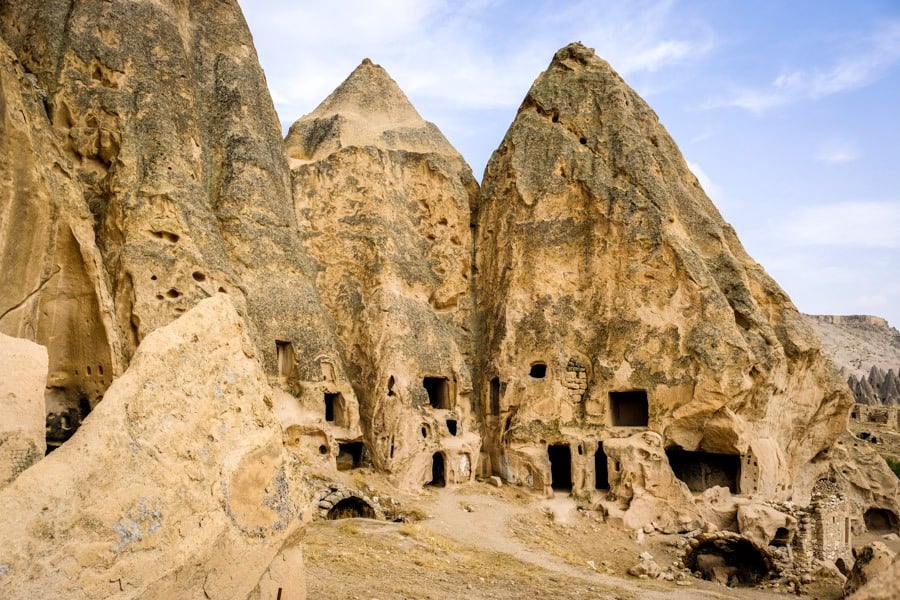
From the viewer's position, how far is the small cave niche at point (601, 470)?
21602mm

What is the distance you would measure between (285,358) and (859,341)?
74690mm

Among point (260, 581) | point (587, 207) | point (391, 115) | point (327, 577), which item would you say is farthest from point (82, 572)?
point (391, 115)

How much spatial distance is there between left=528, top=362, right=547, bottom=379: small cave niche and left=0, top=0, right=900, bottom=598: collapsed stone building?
0.31ft

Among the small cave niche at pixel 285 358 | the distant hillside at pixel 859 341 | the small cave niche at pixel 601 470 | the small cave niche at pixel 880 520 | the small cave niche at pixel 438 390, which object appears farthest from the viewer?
the distant hillside at pixel 859 341

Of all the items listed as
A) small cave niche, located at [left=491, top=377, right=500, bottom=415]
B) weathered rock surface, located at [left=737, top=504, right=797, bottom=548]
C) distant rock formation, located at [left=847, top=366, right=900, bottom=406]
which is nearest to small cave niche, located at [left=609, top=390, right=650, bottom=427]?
small cave niche, located at [left=491, top=377, right=500, bottom=415]

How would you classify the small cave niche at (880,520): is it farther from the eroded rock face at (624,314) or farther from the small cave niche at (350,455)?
the small cave niche at (350,455)

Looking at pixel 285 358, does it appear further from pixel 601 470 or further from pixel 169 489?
pixel 169 489

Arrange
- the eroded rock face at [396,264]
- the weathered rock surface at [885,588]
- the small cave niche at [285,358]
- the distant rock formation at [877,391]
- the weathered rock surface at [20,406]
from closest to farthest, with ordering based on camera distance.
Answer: the weathered rock surface at [885,588] → the weathered rock surface at [20,406] → the small cave niche at [285,358] → the eroded rock face at [396,264] → the distant rock formation at [877,391]

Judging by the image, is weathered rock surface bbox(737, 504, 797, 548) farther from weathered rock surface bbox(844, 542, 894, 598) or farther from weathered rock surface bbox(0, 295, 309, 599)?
weathered rock surface bbox(0, 295, 309, 599)

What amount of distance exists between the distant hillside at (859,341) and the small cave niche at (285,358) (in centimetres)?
6440

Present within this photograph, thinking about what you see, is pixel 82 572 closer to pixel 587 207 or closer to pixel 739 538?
pixel 739 538

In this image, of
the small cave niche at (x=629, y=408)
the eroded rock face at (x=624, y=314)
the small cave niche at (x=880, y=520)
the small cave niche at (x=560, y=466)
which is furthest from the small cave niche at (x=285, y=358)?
the small cave niche at (x=880, y=520)

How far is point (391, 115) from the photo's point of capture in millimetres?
28312

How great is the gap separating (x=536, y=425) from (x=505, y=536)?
5.47 metres
